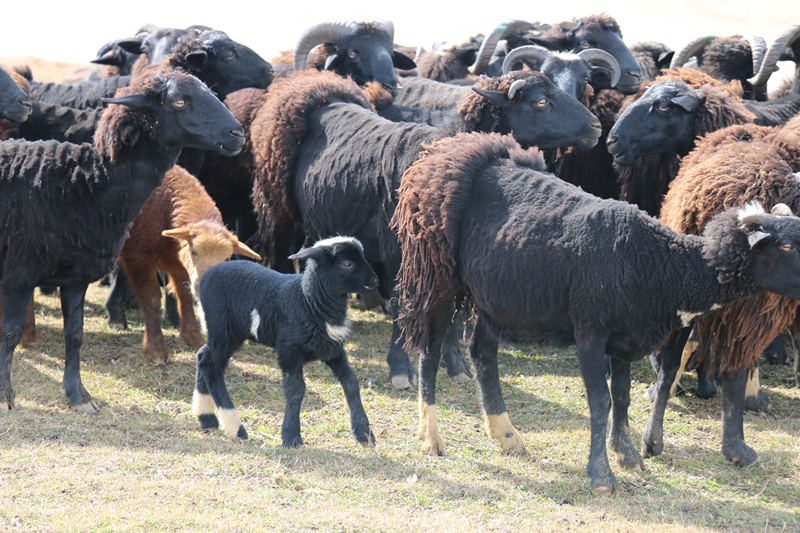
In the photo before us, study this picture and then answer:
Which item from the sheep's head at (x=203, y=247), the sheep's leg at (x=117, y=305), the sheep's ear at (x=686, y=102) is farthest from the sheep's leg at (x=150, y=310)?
the sheep's ear at (x=686, y=102)

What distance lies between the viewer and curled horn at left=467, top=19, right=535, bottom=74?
12.1m

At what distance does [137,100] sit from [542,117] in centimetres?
344

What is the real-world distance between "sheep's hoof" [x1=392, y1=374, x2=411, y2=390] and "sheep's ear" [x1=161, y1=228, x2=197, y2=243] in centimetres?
224

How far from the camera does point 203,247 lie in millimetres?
7590

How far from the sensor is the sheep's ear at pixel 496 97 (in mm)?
7499

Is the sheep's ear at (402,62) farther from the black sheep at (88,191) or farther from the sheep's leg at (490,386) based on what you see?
the sheep's leg at (490,386)

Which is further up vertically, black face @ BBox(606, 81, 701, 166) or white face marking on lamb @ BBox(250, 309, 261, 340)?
black face @ BBox(606, 81, 701, 166)

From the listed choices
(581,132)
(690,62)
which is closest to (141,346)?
(581,132)

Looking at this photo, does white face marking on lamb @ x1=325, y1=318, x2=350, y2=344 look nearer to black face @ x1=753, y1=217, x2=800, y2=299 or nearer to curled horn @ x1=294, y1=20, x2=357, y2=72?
black face @ x1=753, y1=217, x2=800, y2=299

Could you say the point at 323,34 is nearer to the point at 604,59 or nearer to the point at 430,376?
the point at 604,59

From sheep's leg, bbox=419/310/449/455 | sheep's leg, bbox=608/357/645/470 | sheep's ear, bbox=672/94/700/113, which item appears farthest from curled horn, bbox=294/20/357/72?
sheep's leg, bbox=608/357/645/470

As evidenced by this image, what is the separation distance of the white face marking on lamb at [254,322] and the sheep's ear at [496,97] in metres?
2.90

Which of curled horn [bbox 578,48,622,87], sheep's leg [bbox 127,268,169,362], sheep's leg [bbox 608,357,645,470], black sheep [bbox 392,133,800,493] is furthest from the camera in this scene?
curled horn [bbox 578,48,622,87]

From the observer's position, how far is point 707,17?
3641cm
